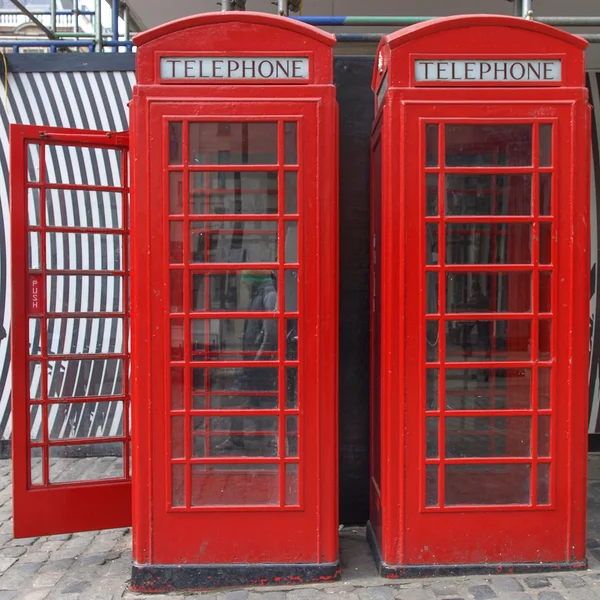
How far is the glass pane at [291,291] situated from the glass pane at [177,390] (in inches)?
25.7

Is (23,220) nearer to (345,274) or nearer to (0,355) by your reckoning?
(345,274)

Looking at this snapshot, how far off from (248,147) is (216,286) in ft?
2.43

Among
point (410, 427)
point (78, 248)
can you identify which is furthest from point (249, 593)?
point (78, 248)

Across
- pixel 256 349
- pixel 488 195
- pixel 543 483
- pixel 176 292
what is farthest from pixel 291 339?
pixel 543 483

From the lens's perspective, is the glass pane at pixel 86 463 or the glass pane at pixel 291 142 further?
the glass pane at pixel 86 463

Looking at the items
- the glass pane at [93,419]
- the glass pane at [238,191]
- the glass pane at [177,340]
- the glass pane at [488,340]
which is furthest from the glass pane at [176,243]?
the glass pane at [93,419]

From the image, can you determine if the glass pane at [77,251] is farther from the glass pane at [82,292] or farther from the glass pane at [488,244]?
the glass pane at [488,244]

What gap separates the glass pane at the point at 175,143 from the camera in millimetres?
3312

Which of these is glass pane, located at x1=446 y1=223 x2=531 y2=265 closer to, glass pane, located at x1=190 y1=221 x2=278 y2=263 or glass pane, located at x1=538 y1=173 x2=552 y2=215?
glass pane, located at x1=538 y1=173 x2=552 y2=215

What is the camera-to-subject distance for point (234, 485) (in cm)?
344

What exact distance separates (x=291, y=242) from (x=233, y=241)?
0.31 metres

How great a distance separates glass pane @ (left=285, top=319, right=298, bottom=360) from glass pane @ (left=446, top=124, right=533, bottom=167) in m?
1.17

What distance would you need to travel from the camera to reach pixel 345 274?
4.11m

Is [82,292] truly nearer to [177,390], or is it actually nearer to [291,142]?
[177,390]
